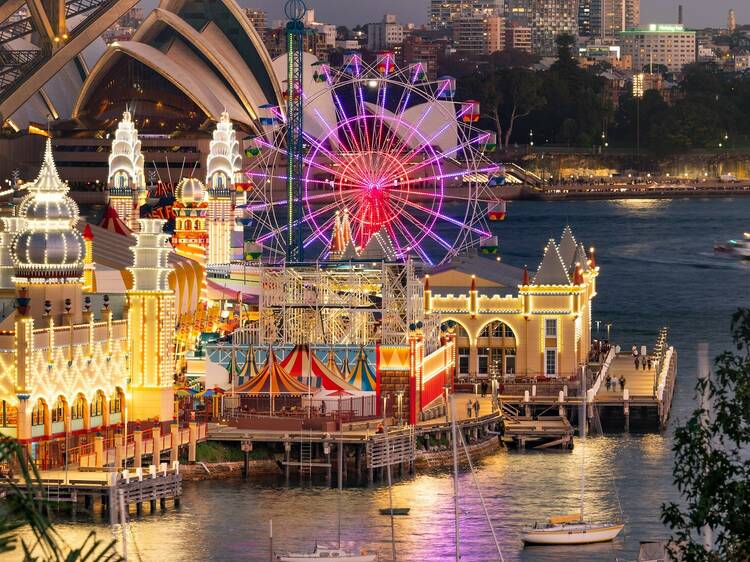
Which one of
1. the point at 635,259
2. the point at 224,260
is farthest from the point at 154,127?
the point at 224,260

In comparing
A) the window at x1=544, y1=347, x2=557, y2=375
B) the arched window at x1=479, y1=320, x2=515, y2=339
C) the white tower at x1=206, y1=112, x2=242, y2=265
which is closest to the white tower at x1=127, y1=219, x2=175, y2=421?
the arched window at x1=479, y1=320, x2=515, y2=339

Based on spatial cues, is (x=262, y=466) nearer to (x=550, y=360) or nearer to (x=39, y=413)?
(x=39, y=413)

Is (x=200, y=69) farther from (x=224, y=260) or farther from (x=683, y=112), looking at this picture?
(x=683, y=112)

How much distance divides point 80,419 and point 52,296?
2.18m

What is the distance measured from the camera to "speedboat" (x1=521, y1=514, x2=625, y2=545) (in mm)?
39000

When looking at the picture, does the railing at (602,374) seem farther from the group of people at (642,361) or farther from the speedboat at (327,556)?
the speedboat at (327,556)

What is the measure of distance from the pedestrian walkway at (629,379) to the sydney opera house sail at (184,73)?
5678cm

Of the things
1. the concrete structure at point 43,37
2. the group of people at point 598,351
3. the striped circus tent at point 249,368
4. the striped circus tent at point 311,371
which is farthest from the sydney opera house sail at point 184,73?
the striped circus tent at point 311,371

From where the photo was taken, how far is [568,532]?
129 ft

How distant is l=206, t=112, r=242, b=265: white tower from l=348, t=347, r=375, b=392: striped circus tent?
60.7ft

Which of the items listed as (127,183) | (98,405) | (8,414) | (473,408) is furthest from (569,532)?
(127,183)

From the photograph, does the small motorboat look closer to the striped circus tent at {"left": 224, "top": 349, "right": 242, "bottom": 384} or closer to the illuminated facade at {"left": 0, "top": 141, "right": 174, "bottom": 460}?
the illuminated facade at {"left": 0, "top": 141, "right": 174, "bottom": 460}

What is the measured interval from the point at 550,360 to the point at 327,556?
20836 millimetres

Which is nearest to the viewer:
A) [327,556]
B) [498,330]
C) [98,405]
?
[327,556]
